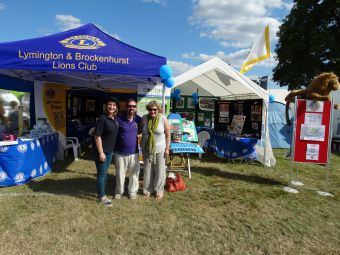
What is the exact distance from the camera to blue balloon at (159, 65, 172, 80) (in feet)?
15.9

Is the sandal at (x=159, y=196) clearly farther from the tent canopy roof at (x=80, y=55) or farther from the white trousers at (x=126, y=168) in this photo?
the tent canopy roof at (x=80, y=55)

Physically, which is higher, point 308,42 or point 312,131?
point 308,42

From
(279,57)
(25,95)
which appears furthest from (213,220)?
(279,57)

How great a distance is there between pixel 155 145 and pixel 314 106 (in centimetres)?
310

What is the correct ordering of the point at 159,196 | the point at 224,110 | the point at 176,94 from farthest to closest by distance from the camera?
the point at 176,94 < the point at 224,110 < the point at 159,196

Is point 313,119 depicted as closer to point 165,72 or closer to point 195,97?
point 165,72

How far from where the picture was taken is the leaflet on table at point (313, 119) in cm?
512

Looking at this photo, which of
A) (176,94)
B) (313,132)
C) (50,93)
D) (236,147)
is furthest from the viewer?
(176,94)

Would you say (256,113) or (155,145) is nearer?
(155,145)

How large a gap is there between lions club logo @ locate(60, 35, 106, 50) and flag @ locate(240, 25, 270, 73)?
A: 162 inches

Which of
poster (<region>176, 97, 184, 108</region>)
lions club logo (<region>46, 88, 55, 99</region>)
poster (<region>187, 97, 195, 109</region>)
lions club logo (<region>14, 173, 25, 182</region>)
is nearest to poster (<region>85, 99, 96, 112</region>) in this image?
poster (<region>176, 97, 184, 108</region>)

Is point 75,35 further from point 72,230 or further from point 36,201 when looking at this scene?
point 72,230

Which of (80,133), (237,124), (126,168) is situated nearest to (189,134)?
(126,168)

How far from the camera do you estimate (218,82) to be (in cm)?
952
